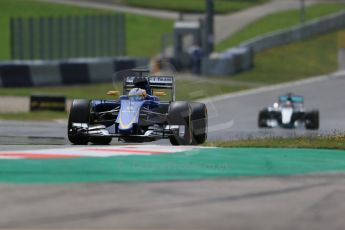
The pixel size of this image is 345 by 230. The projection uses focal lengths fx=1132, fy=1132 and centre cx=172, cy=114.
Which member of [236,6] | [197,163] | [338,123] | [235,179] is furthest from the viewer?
[236,6]

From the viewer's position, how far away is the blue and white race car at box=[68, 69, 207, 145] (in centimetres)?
1711

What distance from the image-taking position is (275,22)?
62406 mm

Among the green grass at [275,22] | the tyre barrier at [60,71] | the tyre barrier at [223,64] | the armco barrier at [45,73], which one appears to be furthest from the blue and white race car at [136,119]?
the green grass at [275,22]

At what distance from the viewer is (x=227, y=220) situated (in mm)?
9445

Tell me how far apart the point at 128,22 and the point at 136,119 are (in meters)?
43.4

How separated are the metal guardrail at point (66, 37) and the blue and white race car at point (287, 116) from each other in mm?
12927

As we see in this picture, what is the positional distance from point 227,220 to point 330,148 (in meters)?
6.41

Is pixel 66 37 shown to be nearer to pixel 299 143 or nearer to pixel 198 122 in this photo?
pixel 198 122

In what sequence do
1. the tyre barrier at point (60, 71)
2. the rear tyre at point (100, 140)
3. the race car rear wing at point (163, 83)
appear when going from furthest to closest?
the tyre barrier at point (60, 71) < the race car rear wing at point (163, 83) < the rear tyre at point (100, 140)

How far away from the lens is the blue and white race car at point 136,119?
17.1m

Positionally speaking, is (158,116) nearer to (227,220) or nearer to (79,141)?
(79,141)

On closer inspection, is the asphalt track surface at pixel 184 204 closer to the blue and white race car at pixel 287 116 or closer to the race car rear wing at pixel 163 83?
the race car rear wing at pixel 163 83

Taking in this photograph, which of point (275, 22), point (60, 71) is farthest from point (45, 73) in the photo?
point (275, 22)

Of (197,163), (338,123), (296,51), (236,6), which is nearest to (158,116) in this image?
(197,163)
